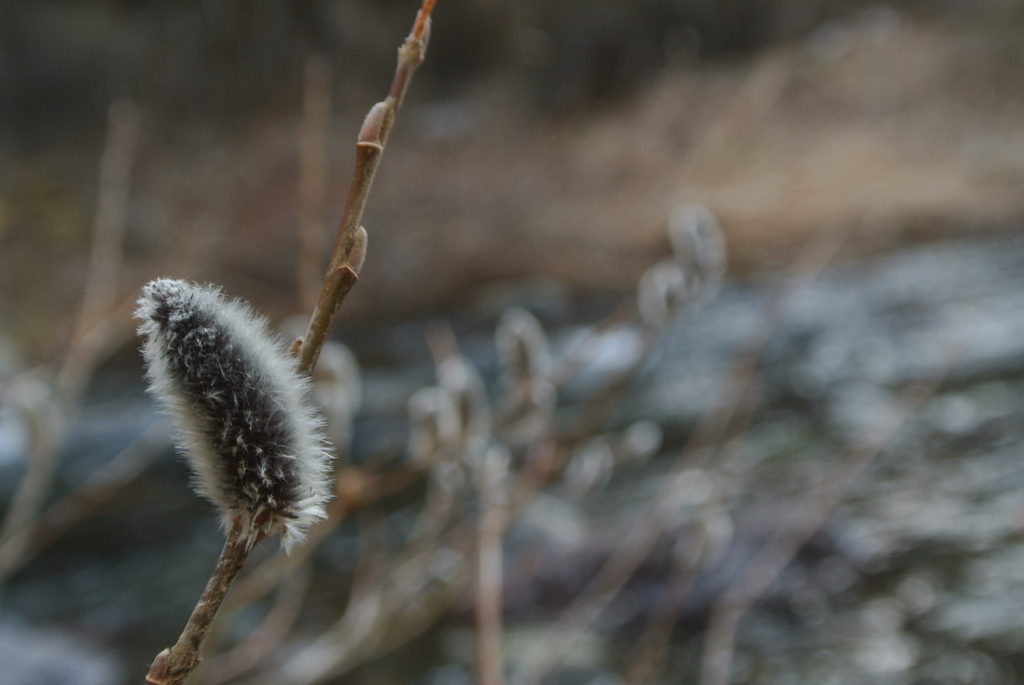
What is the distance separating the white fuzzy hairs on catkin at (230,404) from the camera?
0.31 m

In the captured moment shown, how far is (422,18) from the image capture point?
1.22ft

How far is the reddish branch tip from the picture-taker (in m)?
0.36

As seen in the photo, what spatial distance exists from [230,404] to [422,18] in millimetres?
183

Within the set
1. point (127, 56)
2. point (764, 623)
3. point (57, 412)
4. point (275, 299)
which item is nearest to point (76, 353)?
point (57, 412)

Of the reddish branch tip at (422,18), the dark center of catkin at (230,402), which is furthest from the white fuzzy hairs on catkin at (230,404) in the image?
the reddish branch tip at (422,18)

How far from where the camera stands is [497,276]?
7125mm

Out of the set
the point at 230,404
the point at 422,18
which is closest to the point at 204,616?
the point at 230,404

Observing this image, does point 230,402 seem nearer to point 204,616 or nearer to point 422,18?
point 204,616

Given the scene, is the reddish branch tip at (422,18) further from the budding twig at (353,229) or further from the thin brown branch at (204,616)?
the thin brown branch at (204,616)

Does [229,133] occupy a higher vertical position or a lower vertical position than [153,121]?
higher

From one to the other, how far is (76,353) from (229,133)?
148 inches

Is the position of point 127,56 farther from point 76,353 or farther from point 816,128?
point 76,353

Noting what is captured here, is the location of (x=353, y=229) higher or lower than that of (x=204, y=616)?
higher

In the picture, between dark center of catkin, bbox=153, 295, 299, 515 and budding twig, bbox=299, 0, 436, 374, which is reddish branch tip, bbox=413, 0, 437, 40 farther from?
dark center of catkin, bbox=153, 295, 299, 515
